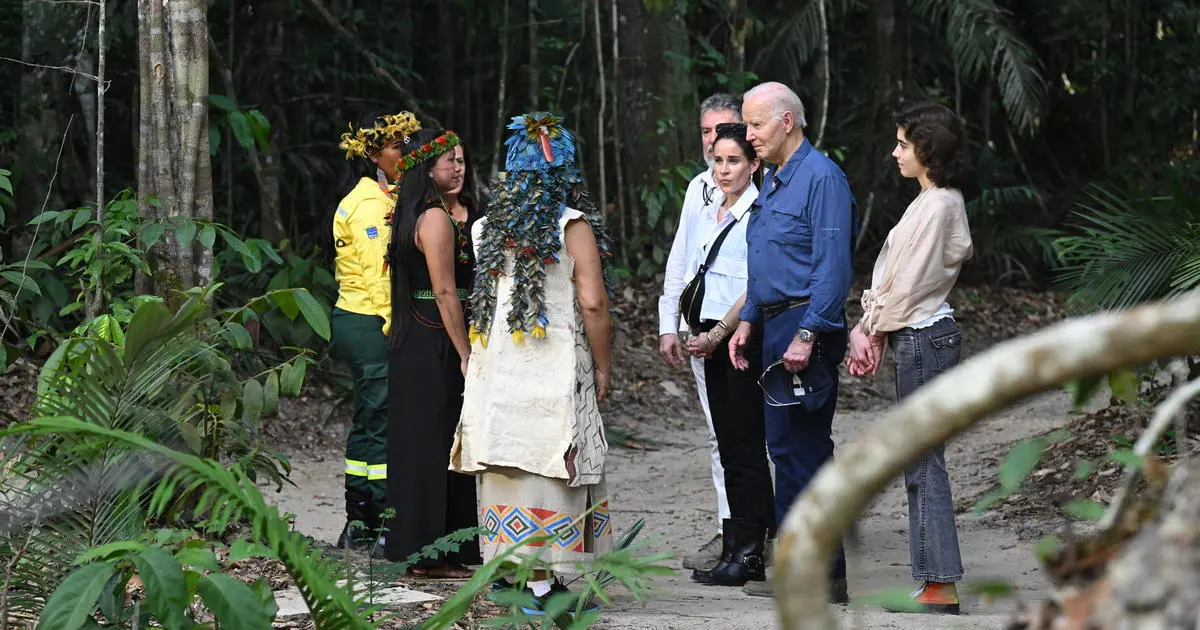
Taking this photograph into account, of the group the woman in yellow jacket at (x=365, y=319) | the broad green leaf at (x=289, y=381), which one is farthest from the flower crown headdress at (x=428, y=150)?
the broad green leaf at (x=289, y=381)

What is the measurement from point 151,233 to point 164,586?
2568 millimetres

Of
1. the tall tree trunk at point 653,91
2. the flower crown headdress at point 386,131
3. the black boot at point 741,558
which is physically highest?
the tall tree trunk at point 653,91

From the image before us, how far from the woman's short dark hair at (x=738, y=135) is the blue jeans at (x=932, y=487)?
1.21 metres

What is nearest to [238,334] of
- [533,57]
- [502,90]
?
[502,90]

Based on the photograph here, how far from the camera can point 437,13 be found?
13.8m

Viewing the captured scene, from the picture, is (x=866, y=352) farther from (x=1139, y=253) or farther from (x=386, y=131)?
(x=1139, y=253)

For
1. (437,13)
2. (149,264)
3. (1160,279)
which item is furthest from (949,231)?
(437,13)

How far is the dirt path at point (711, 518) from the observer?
478cm

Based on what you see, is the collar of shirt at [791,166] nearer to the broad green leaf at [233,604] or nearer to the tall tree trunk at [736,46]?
the broad green leaf at [233,604]

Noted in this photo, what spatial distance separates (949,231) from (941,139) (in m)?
0.32

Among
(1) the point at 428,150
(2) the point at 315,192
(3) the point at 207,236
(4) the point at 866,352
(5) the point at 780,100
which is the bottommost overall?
(4) the point at 866,352

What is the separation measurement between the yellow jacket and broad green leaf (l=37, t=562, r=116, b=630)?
2736mm

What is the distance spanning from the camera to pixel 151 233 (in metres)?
5.46

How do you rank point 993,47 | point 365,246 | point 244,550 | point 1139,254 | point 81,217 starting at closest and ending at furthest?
point 244,550 < point 81,217 < point 365,246 < point 1139,254 < point 993,47
